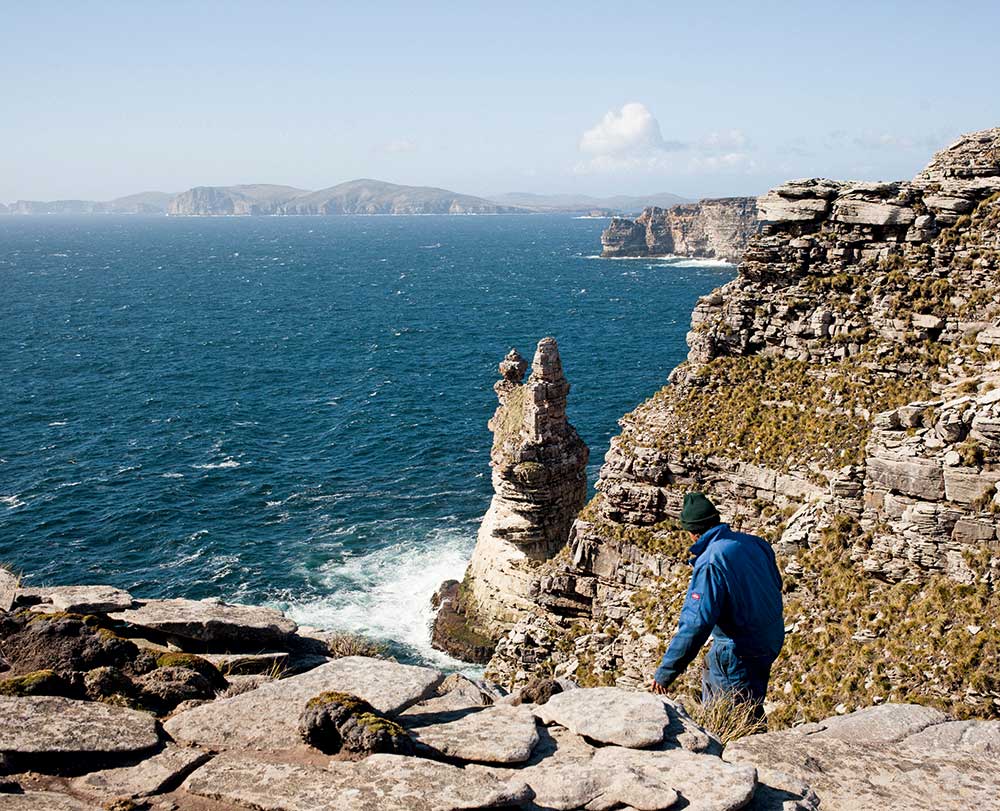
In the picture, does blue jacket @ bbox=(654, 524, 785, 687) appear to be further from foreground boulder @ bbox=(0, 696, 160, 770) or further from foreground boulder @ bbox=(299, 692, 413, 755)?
foreground boulder @ bbox=(0, 696, 160, 770)

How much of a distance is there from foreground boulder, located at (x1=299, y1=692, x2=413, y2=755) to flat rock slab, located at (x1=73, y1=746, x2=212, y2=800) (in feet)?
4.21

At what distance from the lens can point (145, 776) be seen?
9547 mm

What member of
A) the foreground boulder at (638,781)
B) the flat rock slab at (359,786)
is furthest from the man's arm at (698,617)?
the flat rock slab at (359,786)

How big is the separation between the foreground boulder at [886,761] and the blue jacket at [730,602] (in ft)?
4.69

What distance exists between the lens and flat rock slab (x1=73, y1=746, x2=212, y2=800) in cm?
925

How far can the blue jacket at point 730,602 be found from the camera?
12211 mm

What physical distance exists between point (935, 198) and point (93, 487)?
6447cm

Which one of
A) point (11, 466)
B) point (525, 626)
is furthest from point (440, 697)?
point (11, 466)

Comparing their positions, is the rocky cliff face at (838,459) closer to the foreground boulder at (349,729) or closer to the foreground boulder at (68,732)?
the foreground boulder at (349,729)

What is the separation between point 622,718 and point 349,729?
343 cm

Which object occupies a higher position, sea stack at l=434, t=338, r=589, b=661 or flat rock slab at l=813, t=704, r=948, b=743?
flat rock slab at l=813, t=704, r=948, b=743

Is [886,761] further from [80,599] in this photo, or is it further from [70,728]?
[80,599]

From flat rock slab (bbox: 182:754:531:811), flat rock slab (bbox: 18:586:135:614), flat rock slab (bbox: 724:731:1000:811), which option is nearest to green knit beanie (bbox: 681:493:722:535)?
flat rock slab (bbox: 724:731:1000:811)

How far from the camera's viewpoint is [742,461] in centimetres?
2959
